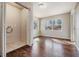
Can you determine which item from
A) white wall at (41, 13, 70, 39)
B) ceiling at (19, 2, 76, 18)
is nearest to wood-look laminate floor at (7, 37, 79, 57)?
white wall at (41, 13, 70, 39)

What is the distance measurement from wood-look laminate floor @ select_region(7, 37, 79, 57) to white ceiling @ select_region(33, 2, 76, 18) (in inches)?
16.0

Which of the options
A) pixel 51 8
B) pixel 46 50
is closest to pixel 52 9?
pixel 51 8

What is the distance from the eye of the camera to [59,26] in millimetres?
1494

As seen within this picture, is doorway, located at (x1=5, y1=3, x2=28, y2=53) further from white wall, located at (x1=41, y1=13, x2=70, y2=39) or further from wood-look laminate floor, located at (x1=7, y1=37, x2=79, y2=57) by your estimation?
white wall, located at (x1=41, y1=13, x2=70, y2=39)

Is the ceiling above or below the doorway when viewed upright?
above

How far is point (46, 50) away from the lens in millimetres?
1445

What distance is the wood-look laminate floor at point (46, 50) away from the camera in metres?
1.38

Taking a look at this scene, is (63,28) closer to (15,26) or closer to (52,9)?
(52,9)

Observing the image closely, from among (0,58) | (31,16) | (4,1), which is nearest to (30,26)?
(31,16)

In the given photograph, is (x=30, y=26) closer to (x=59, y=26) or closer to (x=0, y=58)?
(x=59, y=26)

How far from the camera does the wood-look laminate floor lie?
1379 millimetres

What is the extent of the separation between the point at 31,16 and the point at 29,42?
17.0 inches

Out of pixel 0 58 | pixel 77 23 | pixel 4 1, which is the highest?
pixel 4 1

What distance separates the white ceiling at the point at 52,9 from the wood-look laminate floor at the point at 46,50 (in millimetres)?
405
